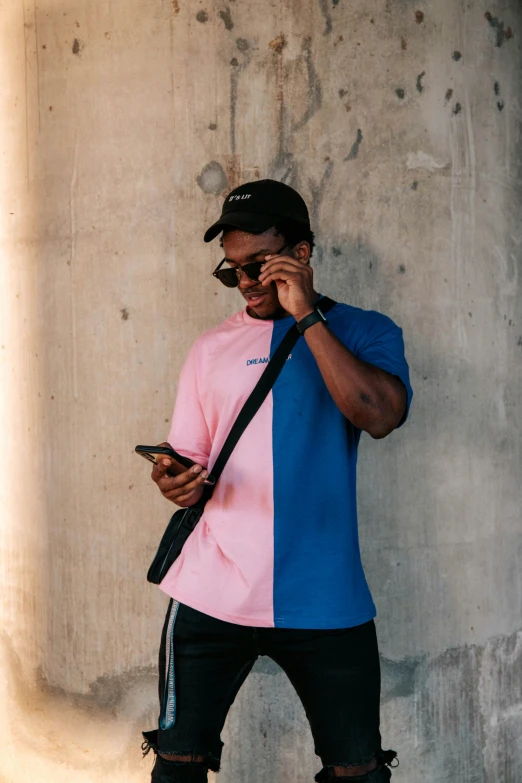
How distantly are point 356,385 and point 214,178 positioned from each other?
1.63m

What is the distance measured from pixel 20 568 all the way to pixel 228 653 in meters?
1.73

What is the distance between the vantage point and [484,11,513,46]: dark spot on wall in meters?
3.70

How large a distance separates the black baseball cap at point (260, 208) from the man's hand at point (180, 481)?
78 centimetres

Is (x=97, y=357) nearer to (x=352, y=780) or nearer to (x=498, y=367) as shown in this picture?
(x=498, y=367)

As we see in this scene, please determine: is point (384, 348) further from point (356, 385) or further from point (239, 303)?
point (239, 303)

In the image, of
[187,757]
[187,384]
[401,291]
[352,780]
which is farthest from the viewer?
[401,291]

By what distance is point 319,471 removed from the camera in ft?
7.91

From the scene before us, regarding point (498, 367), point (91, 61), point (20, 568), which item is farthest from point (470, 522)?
point (91, 61)

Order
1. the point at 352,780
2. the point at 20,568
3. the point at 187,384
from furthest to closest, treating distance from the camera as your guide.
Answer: the point at 20,568, the point at 187,384, the point at 352,780

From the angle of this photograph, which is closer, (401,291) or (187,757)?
(187,757)

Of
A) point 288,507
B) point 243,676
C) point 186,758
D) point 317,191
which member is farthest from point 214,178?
point 186,758

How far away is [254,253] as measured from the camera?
2.54 m

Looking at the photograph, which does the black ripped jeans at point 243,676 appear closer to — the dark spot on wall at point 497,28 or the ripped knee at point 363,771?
the ripped knee at point 363,771

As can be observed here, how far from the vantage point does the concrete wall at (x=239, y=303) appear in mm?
3496
